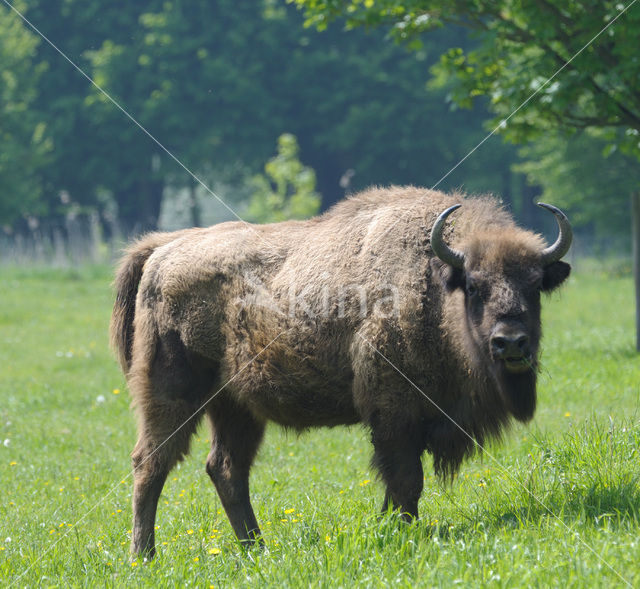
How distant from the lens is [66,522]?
6.18m

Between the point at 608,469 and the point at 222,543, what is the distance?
2492 millimetres

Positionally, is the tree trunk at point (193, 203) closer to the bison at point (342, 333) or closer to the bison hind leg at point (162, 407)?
the bison at point (342, 333)

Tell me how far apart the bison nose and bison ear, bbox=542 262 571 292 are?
24.1 inches

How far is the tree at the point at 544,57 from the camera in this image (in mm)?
9602

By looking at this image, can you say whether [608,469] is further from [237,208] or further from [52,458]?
[237,208]

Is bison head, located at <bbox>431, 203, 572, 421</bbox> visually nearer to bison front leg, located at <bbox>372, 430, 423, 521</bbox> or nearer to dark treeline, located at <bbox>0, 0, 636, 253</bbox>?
bison front leg, located at <bbox>372, 430, 423, 521</bbox>

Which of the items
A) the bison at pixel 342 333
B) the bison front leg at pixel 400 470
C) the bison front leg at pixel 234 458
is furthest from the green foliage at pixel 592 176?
the bison front leg at pixel 400 470

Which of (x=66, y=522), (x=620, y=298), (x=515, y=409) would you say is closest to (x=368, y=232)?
(x=515, y=409)

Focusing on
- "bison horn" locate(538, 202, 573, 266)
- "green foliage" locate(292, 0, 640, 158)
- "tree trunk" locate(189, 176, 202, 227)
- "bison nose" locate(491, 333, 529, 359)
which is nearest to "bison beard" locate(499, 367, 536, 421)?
"bison nose" locate(491, 333, 529, 359)

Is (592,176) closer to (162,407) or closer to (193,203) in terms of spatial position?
(193,203)

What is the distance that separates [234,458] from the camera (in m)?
6.07

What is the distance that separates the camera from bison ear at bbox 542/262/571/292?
17.1 feet

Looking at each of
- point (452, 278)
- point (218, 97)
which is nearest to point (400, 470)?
point (452, 278)

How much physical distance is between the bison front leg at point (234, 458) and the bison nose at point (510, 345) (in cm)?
217
